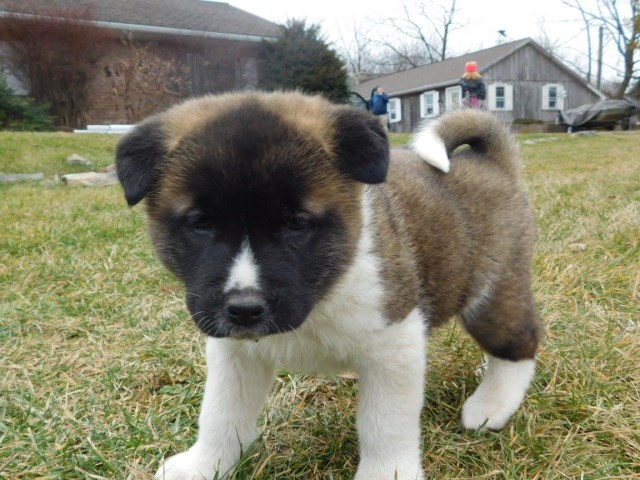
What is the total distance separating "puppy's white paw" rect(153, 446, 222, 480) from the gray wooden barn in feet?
112

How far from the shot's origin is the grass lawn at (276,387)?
88.9 inches

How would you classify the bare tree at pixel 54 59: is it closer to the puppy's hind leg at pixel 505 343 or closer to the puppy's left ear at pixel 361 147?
the puppy's hind leg at pixel 505 343

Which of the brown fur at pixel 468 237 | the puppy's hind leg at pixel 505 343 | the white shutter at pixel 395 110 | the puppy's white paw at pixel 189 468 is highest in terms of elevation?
the white shutter at pixel 395 110

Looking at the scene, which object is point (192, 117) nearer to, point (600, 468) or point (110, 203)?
point (600, 468)

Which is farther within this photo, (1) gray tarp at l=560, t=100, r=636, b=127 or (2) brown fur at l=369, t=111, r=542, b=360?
(1) gray tarp at l=560, t=100, r=636, b=127

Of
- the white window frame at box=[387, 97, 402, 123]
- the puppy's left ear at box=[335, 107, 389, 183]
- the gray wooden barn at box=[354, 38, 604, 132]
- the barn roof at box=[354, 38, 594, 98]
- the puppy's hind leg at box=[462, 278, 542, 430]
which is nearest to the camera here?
the puppy's left ear at box=[335, 107, 389, 183]

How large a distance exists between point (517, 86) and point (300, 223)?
3724 centimetres

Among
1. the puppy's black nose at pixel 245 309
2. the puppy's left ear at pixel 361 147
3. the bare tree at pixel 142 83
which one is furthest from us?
the bare tree at pixel 142 83

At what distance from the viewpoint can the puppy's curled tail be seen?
9.62ft

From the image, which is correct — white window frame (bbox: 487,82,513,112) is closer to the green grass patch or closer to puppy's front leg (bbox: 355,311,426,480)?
the green grass patch

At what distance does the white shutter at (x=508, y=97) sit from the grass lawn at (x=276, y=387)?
32.5m

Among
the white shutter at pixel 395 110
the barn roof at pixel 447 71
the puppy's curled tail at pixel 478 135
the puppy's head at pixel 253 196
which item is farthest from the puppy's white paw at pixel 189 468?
the white shutter at pixel 395 110

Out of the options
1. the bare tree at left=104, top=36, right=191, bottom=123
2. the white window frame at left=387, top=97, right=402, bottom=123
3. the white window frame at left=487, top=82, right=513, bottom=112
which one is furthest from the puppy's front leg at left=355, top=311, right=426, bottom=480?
the white window frame at left=387, top=97, right=402, bottom=123

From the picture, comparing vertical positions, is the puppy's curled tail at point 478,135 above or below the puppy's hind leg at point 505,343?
above
